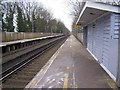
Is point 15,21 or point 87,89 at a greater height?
point 15,21

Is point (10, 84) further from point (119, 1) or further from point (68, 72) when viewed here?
point (119, 1)

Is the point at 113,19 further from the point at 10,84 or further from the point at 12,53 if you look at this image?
the point at 12,53

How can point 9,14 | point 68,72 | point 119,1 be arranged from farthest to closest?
1. point 9,14
2. point 119,1
3. point 68,72

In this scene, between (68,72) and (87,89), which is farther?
(68,72)

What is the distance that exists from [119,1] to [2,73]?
59.7ft

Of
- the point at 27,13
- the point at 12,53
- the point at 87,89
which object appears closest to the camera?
the point at 87,89

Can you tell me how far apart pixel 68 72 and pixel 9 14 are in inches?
1962

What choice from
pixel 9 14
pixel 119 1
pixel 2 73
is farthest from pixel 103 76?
pixel 9 14

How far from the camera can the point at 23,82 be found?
32.2 ft

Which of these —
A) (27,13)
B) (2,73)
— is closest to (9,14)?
(27,13)

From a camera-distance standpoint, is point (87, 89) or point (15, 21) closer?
point (87, 89)

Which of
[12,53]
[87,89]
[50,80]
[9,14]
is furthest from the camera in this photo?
[9,14]

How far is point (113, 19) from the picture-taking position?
405 inches

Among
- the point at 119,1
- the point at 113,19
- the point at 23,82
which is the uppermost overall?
the point at 119,1
